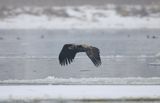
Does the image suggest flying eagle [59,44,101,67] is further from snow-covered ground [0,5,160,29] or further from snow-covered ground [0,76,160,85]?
snow-covered ground [0,5,160,29]

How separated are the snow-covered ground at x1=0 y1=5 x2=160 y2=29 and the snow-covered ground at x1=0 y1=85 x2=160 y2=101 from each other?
2527 centimetres

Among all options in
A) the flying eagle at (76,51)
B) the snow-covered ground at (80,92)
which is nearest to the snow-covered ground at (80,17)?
the flying eagle at (76,51)

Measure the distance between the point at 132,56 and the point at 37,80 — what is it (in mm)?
6834

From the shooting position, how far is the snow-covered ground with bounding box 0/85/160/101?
376 inches

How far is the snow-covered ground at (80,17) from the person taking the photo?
37125 millimetres

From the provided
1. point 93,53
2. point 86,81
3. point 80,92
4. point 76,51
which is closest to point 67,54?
point 76,51

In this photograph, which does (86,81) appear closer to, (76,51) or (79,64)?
(76,51)

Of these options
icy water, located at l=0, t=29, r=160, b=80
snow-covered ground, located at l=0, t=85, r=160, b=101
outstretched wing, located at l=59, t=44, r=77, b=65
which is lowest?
icy water, located at l=0, t=29, r=160, b=80

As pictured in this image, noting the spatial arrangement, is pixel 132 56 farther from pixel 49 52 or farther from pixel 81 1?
pixel 81 1

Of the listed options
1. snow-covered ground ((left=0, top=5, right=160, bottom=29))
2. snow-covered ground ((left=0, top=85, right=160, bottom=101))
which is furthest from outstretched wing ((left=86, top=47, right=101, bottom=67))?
snow-covered ground ((left=0, top=5, right=160, bottom=29))

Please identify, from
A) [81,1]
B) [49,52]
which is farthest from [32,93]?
[81,1]

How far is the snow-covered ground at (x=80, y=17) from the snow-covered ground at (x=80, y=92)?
2527 cm

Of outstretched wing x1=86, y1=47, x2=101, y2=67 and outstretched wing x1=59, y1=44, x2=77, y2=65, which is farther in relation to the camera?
outstretched wing x1=59, y1=44, x2=77, y2=65

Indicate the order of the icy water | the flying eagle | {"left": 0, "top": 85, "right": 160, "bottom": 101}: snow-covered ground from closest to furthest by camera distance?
1. {"left": 0, "top": 85, "right": 160, "bottom": 101}: snow-covered ground
2. the flying eagle
3. the icy water
